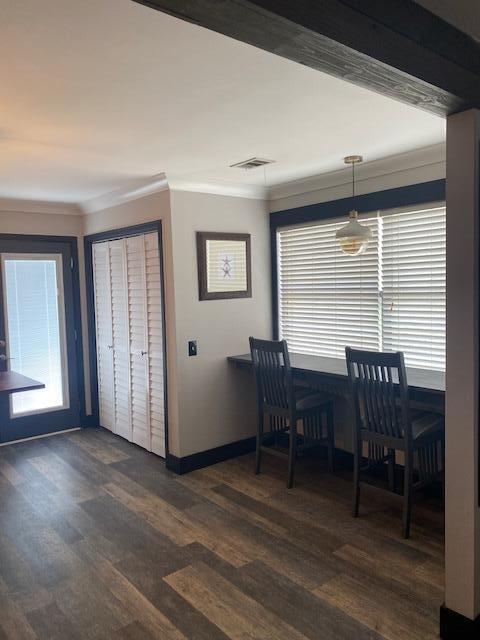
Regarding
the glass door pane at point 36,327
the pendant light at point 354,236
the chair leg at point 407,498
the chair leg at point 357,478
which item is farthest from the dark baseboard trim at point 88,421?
the chair leg at point 407,498

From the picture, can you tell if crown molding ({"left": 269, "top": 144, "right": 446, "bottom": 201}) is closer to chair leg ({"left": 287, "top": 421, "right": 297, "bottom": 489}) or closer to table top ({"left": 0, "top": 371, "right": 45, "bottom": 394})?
chair leg ({"left": 287, "top": 421, "right": 297, "bottom": 489})

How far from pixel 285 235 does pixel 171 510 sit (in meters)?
2.50

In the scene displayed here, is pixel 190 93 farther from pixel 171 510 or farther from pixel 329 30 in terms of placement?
pixel 171 510

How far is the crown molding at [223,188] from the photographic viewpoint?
3.90 m

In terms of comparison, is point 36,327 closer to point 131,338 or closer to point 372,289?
point 131,338

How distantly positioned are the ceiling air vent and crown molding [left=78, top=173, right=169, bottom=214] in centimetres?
59

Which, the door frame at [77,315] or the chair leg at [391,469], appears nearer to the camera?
the chair leg at [391,469]

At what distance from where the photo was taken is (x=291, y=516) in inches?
128

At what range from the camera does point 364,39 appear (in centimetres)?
126

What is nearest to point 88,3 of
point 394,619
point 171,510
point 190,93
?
point 190,93

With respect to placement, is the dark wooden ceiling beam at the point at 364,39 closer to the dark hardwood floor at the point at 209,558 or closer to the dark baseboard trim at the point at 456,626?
the dark baseboard trim at the point at 456,626

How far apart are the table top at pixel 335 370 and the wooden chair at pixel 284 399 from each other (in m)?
0.18

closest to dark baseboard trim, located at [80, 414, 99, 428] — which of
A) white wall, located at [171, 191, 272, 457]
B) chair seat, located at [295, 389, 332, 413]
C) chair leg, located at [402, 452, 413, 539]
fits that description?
white wall, located at [171, 191, 272, 457]

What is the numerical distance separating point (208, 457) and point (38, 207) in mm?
2921
